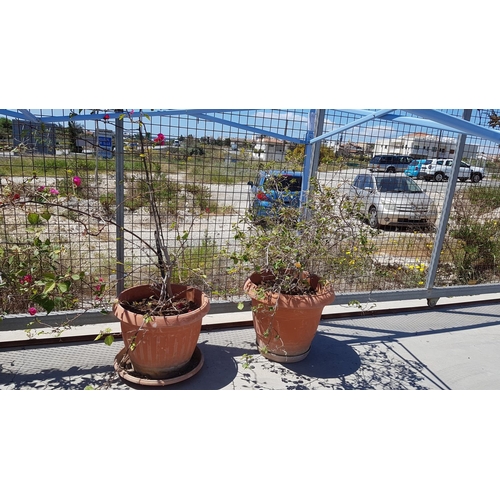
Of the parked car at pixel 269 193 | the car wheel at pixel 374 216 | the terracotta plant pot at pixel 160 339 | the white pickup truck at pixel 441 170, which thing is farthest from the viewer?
the white pickup truck at pixel 441 170

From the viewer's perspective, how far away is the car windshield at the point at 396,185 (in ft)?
13.0

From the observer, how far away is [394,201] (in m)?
4.22

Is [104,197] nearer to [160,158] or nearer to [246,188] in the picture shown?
[160,158]

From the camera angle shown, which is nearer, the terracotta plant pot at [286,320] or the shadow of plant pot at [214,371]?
the shadow of plant pot at [214,371]

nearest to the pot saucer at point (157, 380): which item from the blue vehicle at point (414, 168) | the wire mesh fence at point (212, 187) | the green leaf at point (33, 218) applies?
the wire mesh fence at point (212, 187)

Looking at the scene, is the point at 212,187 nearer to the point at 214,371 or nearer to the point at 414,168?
the point at 214,371

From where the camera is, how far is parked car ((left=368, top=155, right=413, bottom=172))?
3775 mm

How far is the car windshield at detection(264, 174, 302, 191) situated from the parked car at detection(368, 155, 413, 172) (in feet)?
2.33

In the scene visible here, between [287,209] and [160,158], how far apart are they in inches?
40.9

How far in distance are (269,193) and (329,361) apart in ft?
4.62

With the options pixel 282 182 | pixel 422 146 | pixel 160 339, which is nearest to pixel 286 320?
pixel 160 339

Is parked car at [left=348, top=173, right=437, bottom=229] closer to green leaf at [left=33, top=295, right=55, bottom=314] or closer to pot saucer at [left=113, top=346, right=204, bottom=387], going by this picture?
pot saucer at [left=113, top=346, right=204, bottom=387]

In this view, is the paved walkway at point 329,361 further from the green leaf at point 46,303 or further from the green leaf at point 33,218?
the green leaf at point 33,218

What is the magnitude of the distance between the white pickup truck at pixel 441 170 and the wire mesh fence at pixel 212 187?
0.6 inches
